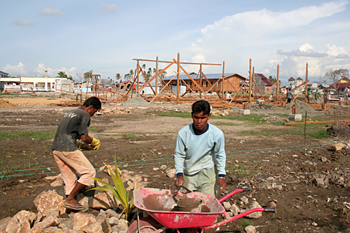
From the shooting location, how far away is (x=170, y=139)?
30.3ft

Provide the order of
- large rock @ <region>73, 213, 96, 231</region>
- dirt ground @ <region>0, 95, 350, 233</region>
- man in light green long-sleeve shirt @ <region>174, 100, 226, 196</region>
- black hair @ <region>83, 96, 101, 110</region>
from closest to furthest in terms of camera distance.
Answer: man in light green long-sleeve shirt @ <region>174, 100, 226, 196</region>, large rock @ <region>73, 213, 96, 231</region>, black hair @ <region>83, 96, 101, 110</region>, dirt ground @ <region>0, 95, 350, 233</region>

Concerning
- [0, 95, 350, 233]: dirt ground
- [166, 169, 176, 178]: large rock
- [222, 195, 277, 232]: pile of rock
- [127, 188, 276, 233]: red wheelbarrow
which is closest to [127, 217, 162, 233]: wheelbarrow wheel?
[127, 188, 276, 233]: red wheelbarrow

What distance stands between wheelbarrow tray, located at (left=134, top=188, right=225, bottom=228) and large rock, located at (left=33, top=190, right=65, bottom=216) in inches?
60.6

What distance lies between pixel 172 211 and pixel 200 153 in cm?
77

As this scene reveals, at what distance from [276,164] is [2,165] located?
6004 mm

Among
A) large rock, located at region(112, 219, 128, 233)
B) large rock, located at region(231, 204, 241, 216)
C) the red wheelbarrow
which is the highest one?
the red wheelbarrow

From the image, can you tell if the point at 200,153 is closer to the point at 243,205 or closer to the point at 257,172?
the point at 243,205

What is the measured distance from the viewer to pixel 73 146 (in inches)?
147

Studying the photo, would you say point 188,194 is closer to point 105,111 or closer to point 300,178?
point 300,178

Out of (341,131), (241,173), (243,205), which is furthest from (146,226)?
(341,131)

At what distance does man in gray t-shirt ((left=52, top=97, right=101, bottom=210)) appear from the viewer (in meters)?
3.69

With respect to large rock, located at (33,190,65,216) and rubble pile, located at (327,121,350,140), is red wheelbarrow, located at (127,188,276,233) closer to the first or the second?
large rock, located at (33,190,65,216)

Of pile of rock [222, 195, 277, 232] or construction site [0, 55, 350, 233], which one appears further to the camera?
pile of rock [222, 195, 277, 232]

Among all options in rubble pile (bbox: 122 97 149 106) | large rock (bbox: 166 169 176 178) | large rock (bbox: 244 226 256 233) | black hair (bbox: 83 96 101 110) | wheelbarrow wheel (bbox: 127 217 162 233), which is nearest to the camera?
wheelbarrow wheel (bbox: 127 217 162 233)
